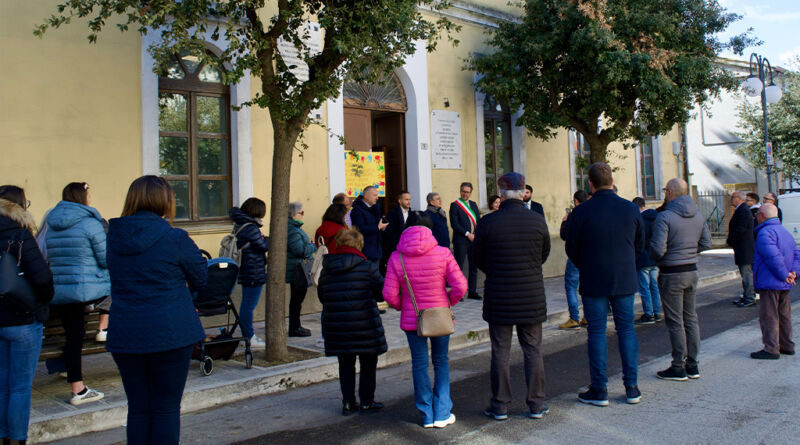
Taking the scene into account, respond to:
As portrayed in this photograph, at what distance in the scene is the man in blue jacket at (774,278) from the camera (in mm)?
6719

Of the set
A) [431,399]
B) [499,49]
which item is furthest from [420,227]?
[499,49]

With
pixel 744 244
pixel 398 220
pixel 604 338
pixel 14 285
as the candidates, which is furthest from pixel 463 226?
pixel 14 285

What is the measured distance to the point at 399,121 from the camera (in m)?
12.6

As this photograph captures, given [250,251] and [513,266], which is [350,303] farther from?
[250,251]

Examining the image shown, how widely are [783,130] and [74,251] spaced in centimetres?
2459

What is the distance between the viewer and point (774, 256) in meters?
6.70

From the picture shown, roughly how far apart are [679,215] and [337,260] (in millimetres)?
3317

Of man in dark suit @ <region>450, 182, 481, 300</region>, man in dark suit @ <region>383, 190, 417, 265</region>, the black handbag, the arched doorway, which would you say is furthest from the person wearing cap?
the arched doorway

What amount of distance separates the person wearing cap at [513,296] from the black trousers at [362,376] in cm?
100

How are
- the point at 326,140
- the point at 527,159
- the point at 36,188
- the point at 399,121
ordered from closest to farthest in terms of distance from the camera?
the point at 36,188
the point at 326,140
the point at 399,121
the point at 527,159

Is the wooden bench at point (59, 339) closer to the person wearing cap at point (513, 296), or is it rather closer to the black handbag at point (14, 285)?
the black handbag at point (14, 285)

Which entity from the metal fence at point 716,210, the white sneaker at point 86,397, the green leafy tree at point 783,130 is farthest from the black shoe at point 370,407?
the green leafy tree at point 783,130

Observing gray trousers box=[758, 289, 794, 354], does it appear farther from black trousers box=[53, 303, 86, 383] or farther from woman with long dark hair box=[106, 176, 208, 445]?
black trousers box=[53, 303, 86, 383]

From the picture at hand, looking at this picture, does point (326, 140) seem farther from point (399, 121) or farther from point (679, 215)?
point (679, 215)
